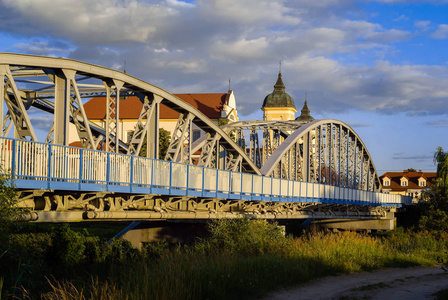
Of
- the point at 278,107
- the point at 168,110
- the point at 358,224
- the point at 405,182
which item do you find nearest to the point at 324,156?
the point at 358,224

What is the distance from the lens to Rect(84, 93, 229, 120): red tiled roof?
9812cm

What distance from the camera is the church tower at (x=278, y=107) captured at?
116500 millimetres

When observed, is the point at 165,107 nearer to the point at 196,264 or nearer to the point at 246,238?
the point at 246,238

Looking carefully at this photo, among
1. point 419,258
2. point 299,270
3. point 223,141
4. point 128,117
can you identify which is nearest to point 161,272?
point 299,270

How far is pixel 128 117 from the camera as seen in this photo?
98.0 m

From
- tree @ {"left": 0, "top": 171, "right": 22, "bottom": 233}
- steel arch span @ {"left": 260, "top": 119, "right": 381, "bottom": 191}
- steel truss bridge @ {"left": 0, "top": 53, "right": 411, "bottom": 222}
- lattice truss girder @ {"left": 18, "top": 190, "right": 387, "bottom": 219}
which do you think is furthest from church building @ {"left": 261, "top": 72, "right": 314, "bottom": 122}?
tree @ {"left": 0, "top": 171, "right": 22, "bottom": 233}

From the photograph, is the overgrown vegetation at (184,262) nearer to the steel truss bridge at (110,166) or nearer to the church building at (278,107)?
the steel truss bridge at (110,166)

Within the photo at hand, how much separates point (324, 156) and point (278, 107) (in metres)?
65.3

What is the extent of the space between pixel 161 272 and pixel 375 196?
44.0m

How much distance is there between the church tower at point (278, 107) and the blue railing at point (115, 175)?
82.4 metres

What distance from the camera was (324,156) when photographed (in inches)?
2044

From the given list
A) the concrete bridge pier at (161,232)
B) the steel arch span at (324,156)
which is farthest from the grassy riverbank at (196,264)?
the steel arch span at (324,156)

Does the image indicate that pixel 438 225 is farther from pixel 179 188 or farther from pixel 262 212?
pixel 179 188

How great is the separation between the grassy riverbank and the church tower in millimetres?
86291
